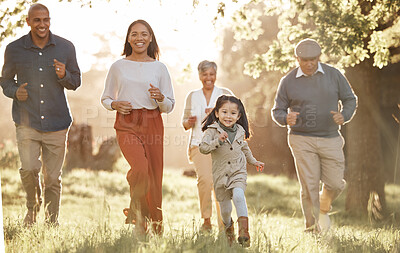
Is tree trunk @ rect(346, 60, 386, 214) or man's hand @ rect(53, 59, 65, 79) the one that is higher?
man's hand @ rect(53, 59, 65, 79)

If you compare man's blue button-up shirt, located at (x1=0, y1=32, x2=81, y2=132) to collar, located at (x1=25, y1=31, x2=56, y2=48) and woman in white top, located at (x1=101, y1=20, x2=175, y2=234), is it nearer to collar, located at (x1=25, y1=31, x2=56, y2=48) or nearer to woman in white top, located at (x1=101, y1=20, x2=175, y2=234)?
collar, located at (x1=25, y1=31, x2=56, y2=48)

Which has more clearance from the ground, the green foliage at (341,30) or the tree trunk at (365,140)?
the green foliage at (341,30)

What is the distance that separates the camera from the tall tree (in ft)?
19.1

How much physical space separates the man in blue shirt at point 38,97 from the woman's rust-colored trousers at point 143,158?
74 cm

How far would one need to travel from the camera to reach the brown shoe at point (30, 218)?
4809 mm

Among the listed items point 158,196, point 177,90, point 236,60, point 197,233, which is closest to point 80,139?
point 236,60

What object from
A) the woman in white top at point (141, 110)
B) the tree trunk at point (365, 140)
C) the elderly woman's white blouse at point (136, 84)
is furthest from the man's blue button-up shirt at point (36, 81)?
Answer: the tree trunk at point (365, 140)

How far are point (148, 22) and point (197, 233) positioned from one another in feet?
6.59

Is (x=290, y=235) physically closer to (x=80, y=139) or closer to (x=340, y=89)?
(x=340, y=89)

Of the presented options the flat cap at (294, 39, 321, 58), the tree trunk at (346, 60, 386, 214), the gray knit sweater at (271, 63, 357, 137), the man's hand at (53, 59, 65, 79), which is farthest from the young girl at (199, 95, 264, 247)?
the tree trunk at (346, 60, 386, 214)

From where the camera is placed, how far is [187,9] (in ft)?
16.5

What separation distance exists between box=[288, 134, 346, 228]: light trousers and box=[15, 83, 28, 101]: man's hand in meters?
2.69

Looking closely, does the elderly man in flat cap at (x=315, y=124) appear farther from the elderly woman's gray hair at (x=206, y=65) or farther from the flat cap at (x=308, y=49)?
the elderly woman's gray hair at (x=206, y=65)

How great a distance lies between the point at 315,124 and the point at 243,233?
1.79 meters
